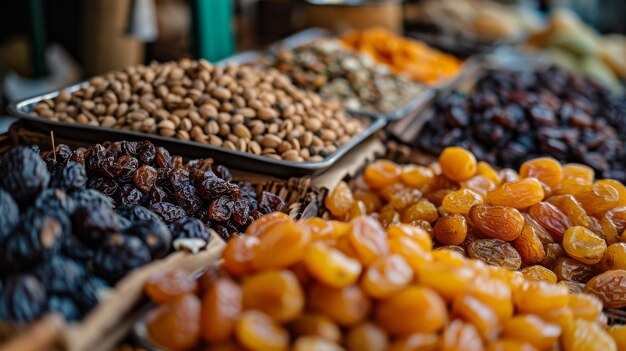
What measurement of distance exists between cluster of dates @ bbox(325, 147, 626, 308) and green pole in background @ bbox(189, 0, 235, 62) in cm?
146

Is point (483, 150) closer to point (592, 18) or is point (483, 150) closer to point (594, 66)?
point (594, 66)


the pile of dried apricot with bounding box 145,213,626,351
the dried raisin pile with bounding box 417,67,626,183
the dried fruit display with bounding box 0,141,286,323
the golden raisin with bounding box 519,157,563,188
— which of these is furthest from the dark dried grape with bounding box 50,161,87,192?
the dried raisin pile with bounding box 417,67,626,183

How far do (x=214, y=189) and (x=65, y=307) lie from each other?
1.91 ft

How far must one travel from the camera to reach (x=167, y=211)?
1375 mm

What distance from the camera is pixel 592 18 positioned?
652 centimetres

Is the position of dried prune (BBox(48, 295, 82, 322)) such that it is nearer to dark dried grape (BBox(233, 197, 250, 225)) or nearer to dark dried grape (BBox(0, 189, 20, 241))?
dark dried grape (BBox(0, 189, 20, 241))

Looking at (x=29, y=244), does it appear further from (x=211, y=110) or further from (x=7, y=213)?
(x=211, y=110)

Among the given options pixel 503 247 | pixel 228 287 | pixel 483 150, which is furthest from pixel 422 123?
pixel 228 287

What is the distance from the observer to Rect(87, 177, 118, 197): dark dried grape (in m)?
1.40

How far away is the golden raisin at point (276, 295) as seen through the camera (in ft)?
3.03

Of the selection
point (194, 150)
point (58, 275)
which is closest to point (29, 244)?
point (58, 275)

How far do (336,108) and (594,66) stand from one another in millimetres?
2523

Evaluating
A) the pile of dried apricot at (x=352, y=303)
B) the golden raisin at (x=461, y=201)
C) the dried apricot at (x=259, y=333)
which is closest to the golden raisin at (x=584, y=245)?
the golden raisin at (x=461, y=201)

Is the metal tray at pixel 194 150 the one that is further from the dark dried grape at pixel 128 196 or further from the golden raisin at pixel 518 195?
the golden raisin at pixel 518 195
